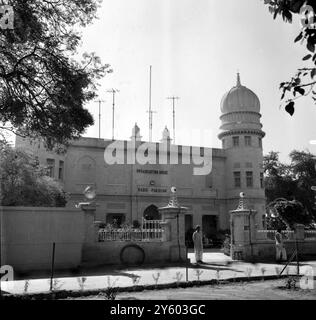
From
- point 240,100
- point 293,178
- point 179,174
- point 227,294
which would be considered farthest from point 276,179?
point 227,294

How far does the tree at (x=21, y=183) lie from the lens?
20.4 m

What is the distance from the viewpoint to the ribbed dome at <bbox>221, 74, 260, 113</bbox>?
35156 millimetres

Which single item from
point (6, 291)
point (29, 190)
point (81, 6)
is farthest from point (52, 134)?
point (29, 190)

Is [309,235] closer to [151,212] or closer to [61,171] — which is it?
[151,212]

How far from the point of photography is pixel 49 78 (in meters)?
10.0

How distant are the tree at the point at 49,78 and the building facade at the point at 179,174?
19.8m

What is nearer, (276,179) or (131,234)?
(131,234)

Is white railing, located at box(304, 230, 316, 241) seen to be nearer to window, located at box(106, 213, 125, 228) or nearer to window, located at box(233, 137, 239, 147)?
window, located at box(106, 213, 125, 228)

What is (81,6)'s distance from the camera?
9.95 m

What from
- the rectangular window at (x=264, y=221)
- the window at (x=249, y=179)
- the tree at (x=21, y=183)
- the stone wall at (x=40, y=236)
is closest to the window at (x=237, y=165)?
the window at (x=249, y=179)

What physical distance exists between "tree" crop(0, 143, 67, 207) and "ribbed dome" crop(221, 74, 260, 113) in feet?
60.6

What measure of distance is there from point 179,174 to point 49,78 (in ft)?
80.9

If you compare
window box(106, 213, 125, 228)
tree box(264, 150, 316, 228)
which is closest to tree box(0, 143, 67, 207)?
window box(106, 213, 125, 228)

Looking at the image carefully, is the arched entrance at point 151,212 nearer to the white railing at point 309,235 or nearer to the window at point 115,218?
the window at point 115,218
